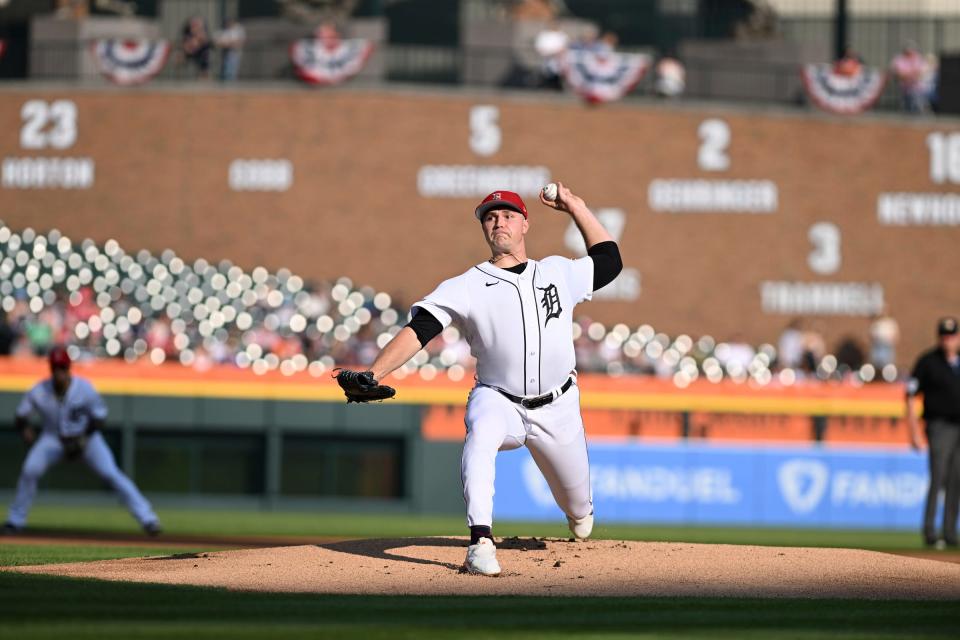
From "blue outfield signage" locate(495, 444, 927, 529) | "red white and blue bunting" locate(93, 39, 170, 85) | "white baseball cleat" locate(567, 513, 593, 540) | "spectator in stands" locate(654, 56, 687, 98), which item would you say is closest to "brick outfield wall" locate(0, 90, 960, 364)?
"spectator in stands" locate(654, 56, 687, 98)

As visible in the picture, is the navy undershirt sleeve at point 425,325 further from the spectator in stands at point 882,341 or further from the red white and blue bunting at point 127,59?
the red white and blue bunting at point 127,59

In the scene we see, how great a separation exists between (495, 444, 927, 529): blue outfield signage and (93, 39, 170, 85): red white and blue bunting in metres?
11.2

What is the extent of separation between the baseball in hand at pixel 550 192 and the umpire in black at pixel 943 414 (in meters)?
6.81

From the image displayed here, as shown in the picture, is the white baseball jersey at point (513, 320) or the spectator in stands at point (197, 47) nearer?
the white baseball jersey at point (513, 320)

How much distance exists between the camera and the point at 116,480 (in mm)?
14477

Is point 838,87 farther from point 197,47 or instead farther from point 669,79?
point 197,47

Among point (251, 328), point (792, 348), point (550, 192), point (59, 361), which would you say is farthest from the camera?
point (792, 348)

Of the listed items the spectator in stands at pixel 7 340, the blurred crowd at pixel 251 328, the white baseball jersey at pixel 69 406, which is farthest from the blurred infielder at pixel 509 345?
the spectator in stands at pixel 7 340

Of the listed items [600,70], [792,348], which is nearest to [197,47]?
[600,70]

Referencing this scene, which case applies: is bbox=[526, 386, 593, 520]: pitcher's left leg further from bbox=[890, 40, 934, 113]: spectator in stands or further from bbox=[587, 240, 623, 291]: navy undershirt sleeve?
bbox=[890, 40, 934, 113]: spectator in stands

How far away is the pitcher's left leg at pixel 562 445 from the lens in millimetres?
8805

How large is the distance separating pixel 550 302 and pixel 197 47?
21.5 m

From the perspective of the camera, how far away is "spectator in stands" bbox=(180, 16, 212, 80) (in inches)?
1131

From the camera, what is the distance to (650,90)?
2866 centimetres
